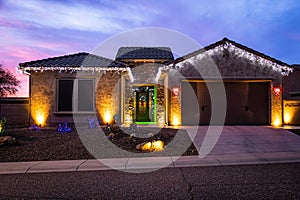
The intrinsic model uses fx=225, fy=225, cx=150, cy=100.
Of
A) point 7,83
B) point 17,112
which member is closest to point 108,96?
point 17,112

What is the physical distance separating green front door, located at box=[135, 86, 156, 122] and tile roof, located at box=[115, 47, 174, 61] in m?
2.31

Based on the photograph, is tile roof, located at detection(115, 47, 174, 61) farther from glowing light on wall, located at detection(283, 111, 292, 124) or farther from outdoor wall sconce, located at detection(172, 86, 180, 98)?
glowing light on wall, located at detection(283, 111, 292, 124)

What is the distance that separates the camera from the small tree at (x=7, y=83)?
24.3 metres

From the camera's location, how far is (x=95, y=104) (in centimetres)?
1253

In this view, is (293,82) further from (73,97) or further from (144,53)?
(73,97)

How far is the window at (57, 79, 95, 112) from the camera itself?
1257cm

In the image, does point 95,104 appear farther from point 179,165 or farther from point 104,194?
point 104,194

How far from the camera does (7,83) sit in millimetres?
24562

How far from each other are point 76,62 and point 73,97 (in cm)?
197

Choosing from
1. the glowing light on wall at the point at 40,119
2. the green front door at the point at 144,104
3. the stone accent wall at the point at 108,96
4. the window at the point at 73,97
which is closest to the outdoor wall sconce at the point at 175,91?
the stone accent wall at the point at 108,96

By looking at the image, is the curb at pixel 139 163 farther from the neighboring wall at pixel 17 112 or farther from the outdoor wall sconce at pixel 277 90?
the neighboring wall at pixel 17 112

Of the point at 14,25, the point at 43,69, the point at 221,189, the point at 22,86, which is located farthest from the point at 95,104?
the point at 22,86

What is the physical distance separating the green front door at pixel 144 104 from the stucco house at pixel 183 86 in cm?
340

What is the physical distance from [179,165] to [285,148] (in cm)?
401
